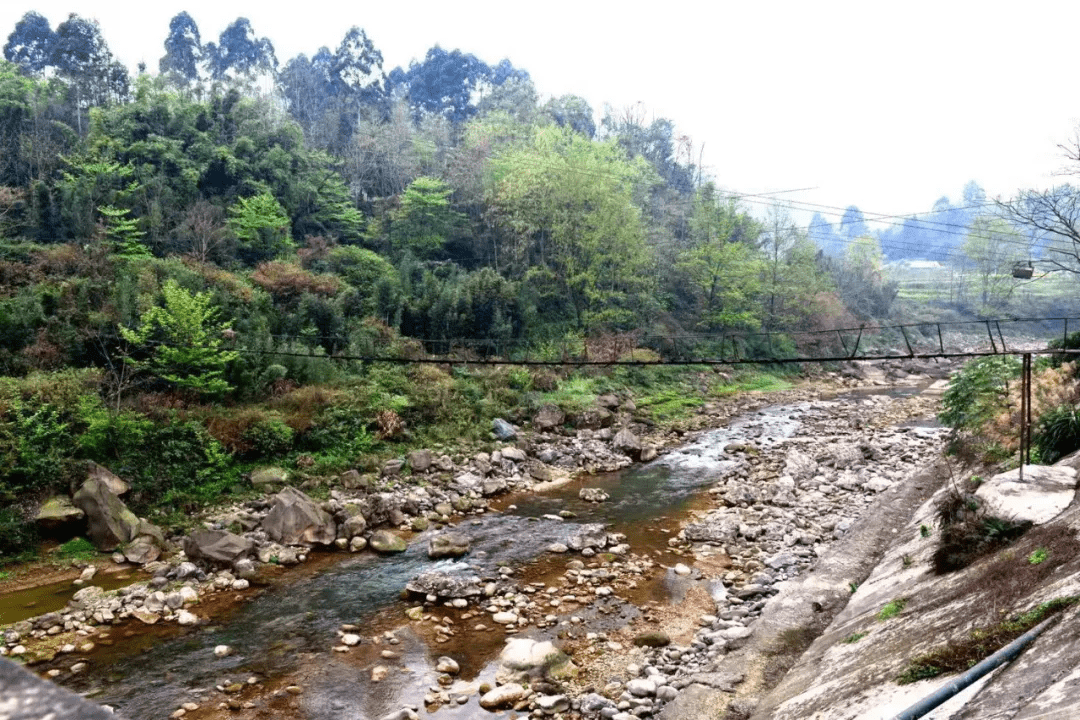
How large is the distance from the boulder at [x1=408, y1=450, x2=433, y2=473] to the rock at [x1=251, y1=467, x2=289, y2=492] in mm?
2995

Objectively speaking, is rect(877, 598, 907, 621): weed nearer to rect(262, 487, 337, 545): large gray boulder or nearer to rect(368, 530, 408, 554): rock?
rect(368, 530, 408, 554): rock

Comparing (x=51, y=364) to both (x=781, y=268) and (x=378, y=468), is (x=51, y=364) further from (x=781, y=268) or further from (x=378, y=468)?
(x=781, y=268)

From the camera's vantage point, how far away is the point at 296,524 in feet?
40.5

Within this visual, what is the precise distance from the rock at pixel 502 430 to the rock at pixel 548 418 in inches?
51.4

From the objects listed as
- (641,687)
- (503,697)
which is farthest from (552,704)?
(641,687)

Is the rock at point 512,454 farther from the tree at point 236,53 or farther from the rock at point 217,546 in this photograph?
the tree at point 236,53

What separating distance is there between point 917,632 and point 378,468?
40.5 feet

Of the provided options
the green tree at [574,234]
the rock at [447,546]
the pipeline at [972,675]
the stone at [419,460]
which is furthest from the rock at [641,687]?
the green tree at [574,234]

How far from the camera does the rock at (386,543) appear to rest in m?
12.0

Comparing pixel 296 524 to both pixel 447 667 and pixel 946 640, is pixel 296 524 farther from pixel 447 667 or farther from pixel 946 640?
pixel 946 640

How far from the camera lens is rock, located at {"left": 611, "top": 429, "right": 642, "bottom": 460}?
18.7 meters

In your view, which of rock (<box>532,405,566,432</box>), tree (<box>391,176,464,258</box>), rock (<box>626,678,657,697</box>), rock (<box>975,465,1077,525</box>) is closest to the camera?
rock (<box>626,678,657,697</box>)

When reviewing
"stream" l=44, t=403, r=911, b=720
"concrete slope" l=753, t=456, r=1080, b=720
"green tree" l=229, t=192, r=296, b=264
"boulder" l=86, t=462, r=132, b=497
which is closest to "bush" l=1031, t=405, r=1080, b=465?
"concrete slope" l=753, t=456, r=1080, b=720

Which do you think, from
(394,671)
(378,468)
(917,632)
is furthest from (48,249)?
(917,632)
